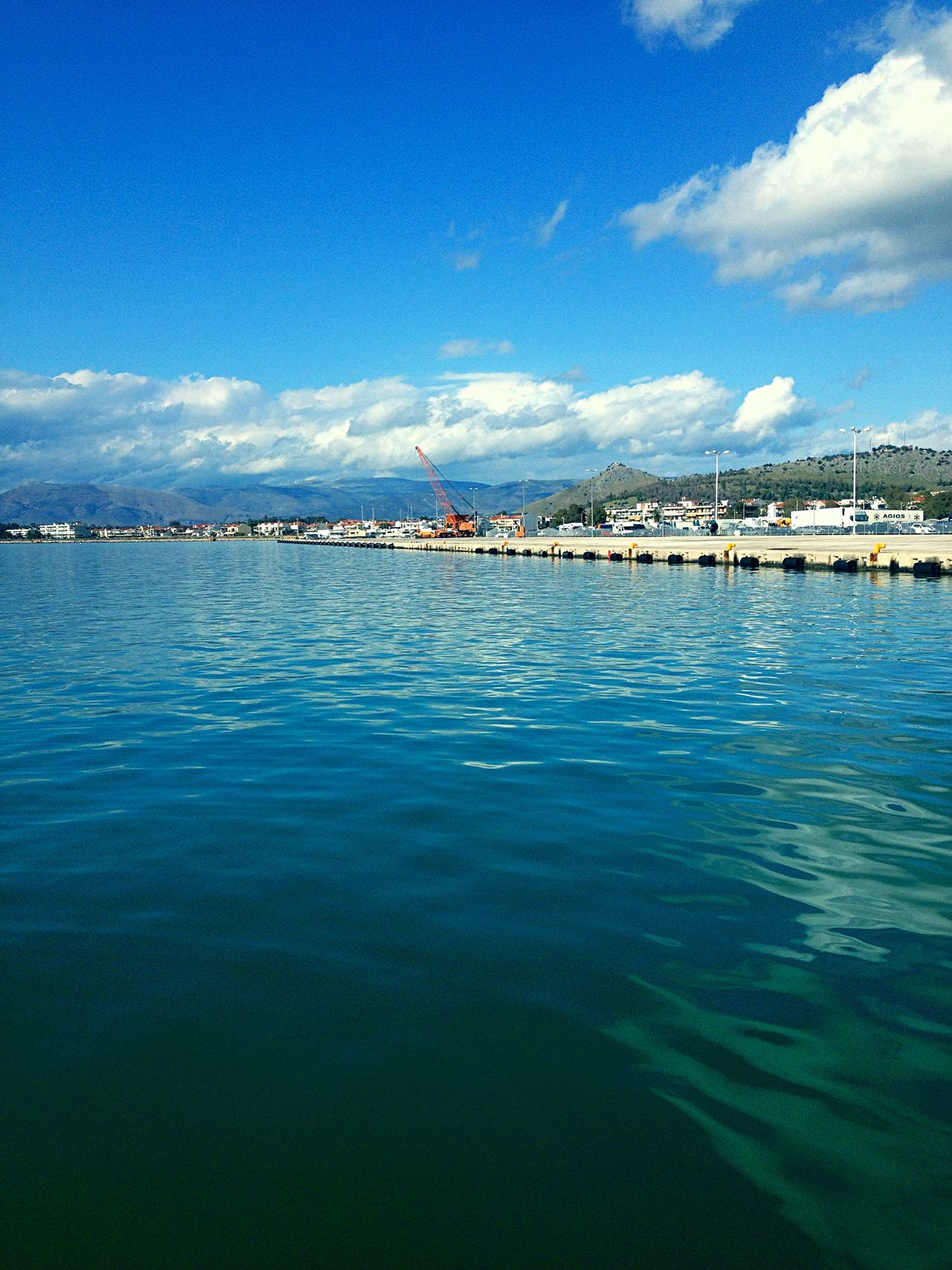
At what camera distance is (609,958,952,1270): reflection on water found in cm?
454

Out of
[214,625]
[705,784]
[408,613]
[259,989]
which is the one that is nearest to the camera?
[259,989]

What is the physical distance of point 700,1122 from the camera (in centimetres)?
520

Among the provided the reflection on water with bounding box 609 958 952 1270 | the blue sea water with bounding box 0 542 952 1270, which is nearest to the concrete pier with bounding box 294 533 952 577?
the blue sea water with bounding box 0 542 952 1270

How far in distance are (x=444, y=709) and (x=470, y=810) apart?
6.51 meters

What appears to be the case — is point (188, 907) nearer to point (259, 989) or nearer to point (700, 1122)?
point (259, 989)

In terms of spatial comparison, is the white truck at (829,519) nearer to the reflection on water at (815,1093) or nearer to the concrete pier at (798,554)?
the concrete pier at (798,554)

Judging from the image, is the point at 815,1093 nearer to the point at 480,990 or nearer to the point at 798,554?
the point at 480,990

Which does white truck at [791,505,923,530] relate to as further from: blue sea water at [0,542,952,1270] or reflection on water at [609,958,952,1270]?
reflection on water at [609,958,952,1270]

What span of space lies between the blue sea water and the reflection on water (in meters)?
0.02

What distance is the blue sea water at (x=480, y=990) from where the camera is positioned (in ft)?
15.0

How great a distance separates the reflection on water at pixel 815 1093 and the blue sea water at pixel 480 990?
1.0 inches

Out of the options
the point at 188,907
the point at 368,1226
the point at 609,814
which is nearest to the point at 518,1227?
the point at 368,1226

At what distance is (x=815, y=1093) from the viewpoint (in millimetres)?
5469

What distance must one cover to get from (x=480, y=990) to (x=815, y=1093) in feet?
7.67
